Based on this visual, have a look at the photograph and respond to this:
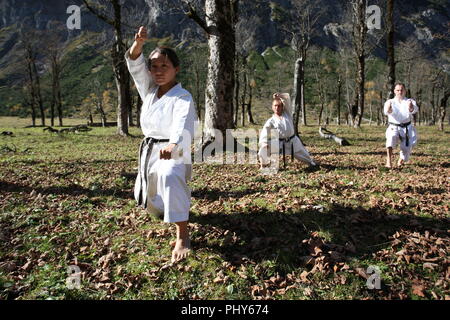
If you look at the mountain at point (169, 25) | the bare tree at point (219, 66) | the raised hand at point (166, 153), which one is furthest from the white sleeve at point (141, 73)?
the mountain at point (169, 25)

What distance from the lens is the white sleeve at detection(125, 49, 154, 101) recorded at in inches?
169

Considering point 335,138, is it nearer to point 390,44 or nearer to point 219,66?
point 390,44

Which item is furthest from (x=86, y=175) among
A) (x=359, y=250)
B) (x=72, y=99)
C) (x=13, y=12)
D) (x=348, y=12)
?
(x=13, y=12)

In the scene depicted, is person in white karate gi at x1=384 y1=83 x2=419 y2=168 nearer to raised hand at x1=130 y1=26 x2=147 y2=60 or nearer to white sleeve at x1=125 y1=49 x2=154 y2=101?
white sleeve at x1=125 y1=49 x2=154 y2=101

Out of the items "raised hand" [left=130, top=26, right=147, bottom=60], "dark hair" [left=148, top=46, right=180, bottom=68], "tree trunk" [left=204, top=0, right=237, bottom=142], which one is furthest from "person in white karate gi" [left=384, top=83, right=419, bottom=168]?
"raised hand" [left=130, top=26, right=147, bottom=60]

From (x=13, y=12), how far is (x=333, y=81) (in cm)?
22310

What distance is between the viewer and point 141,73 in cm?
438

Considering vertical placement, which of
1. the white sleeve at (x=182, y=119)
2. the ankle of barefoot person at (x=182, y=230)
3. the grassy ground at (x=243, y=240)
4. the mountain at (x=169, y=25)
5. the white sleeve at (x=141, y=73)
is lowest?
the grassy ground at (x=243, y=240)

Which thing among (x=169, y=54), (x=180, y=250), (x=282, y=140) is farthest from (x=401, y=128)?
(x=180, y=250)

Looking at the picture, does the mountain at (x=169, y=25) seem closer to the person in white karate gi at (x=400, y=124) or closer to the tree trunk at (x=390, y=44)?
the tree trunk at (x=390, y=44)

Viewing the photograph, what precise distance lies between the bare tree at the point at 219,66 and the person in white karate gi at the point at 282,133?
2474 millimetres

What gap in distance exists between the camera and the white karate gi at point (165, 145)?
12.7 feet
